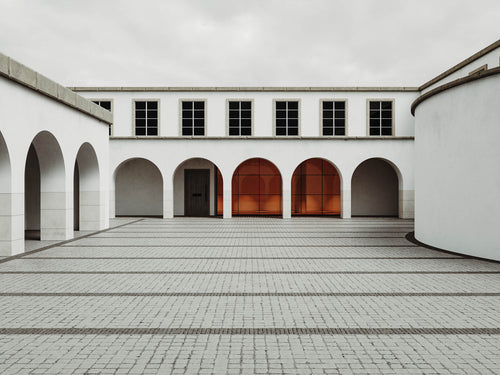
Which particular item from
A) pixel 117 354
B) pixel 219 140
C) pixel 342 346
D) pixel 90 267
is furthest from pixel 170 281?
pixel 219 140

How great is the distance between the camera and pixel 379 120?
23141 millimetres

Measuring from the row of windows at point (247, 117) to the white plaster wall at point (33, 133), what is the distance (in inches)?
290

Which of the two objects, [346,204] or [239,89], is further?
[346,204]

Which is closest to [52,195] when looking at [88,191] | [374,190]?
[88,191]

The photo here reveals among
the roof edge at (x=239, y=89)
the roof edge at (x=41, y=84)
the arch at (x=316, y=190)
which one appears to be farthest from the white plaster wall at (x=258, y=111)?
the roof edge at (x=41, y=84)

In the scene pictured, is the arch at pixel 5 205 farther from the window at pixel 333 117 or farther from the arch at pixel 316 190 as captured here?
the arch at pixel 316 190

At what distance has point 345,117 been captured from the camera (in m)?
23.0

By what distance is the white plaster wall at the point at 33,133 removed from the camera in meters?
10.1

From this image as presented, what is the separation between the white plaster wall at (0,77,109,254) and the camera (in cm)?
1011

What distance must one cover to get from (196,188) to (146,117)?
17.7 feet

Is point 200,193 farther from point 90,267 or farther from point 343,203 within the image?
point 90,267

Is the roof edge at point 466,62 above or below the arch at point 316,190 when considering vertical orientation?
above

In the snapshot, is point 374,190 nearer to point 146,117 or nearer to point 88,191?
point 146,117

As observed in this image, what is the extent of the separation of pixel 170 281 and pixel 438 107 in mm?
8740
